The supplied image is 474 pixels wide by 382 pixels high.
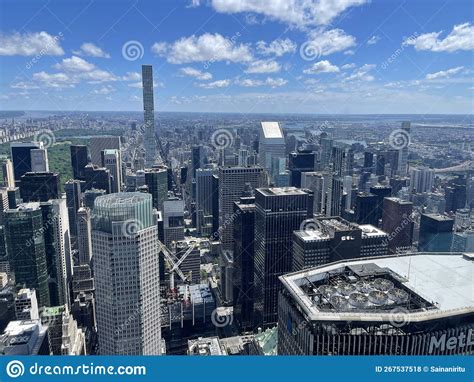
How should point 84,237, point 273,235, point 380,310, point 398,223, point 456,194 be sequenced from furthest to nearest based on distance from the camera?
point 84,237
point 398,223
point 456,194
point 273,235
point 380,310

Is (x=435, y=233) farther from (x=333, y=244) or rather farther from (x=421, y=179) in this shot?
(x=333, y=244)

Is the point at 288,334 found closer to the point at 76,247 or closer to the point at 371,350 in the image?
the point at 371,350

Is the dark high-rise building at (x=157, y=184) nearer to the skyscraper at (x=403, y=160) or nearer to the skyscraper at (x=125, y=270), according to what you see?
the skyscraper at (x=403, y=160)

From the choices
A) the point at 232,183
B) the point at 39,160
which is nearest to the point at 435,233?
the point at 232,183

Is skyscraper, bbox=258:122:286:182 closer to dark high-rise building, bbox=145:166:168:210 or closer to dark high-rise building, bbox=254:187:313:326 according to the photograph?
dark high-rise building, bbox=145:166:168:210

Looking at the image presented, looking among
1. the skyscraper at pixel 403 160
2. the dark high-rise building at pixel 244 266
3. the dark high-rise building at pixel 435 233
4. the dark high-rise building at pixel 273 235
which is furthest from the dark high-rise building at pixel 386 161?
the dark high-rise building at pixel 244 266

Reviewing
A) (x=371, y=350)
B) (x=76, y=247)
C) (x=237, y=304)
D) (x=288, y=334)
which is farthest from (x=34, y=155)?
(x=371, y=350)
